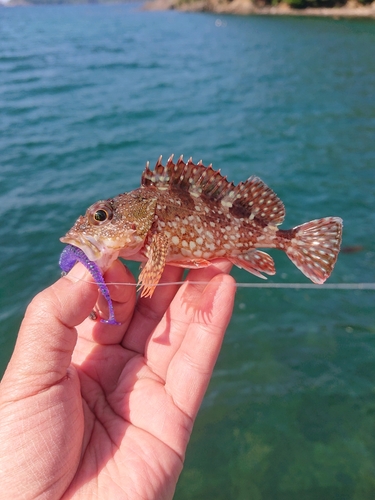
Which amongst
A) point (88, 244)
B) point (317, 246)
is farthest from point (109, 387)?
point (317, 246)

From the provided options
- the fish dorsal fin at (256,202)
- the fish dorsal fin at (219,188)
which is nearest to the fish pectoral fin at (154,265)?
the fish dorsal fin at (219,188)

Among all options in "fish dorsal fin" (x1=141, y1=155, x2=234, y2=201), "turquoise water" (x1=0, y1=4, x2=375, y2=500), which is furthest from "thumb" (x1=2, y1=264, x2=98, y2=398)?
"turquoise water" (x1=0, y1=4, x2=375, y2=500)

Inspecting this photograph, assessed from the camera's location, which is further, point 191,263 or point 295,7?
point 295,7

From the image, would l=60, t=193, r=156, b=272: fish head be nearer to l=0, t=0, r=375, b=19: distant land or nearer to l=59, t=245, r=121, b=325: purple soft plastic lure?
l=59, t=245, r=121, b=325: purple soft plastic lure

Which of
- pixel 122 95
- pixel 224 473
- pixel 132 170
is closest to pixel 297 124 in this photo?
pixel 132 170

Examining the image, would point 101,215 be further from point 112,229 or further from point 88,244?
point 88,244

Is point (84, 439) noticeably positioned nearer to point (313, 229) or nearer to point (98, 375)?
point (98, 375)
